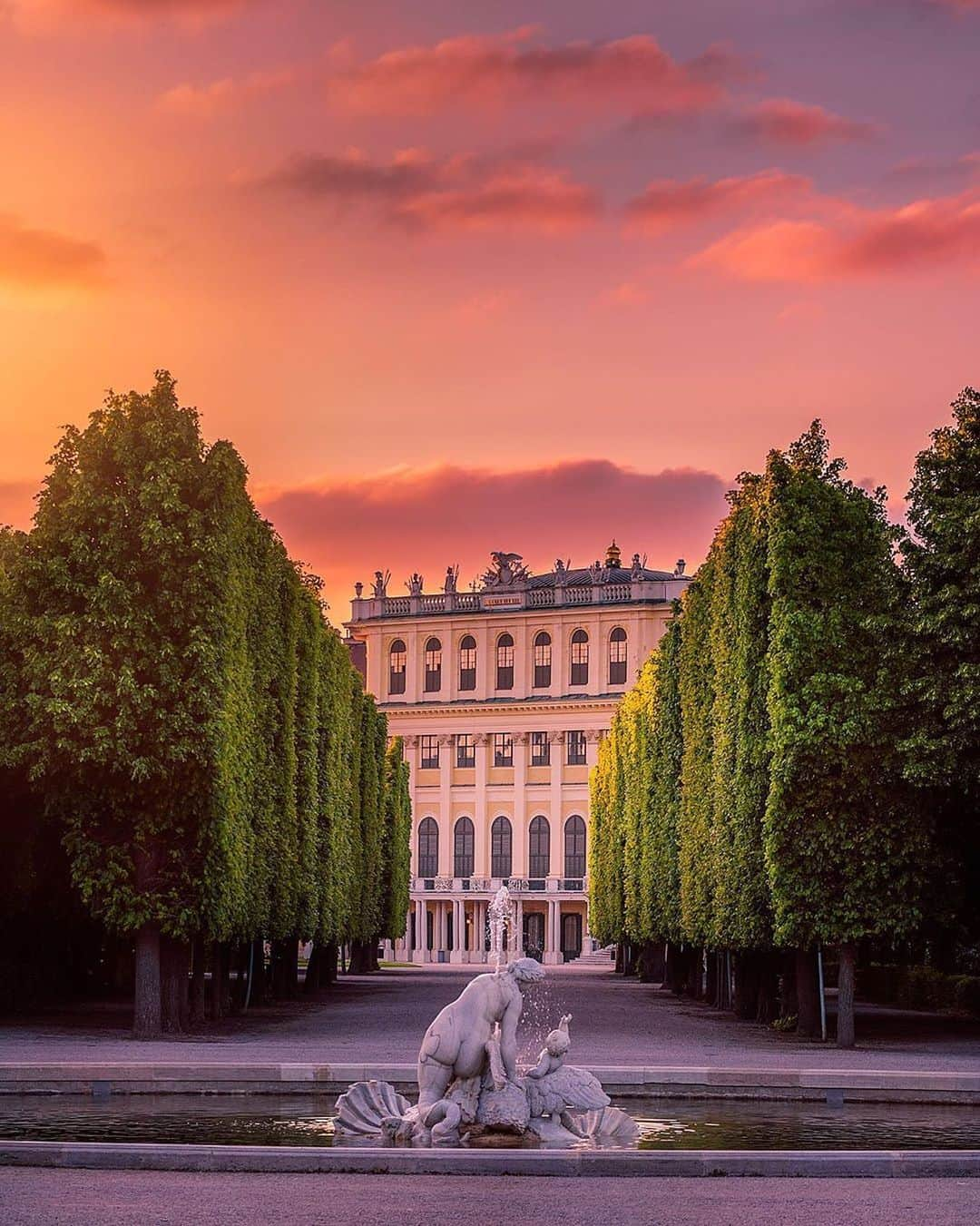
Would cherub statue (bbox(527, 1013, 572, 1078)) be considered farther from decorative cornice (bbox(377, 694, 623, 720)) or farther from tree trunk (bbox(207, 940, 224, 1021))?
decorative cornice (bbox(377, 694, 623, 720))

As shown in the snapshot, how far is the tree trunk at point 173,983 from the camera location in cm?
4034

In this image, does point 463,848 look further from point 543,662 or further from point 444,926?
point 543,662

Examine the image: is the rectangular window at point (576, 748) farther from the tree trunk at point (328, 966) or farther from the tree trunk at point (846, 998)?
the tree trunk at point (846, 998)

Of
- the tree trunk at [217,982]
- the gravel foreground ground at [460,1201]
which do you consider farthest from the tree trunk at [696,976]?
the gravel foreground ground at [460,1201]

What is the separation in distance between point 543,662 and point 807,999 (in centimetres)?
9984

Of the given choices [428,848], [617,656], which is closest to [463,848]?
[428,848]

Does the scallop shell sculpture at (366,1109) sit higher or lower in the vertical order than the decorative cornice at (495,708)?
lower

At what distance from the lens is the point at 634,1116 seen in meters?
23.0

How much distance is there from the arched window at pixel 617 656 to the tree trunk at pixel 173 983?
9829cm

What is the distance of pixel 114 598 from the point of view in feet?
129

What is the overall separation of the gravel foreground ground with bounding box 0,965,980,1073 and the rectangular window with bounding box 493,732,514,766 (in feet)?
262

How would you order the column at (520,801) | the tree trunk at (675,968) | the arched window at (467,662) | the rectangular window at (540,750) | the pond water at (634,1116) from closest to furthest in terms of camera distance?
1. the pond water at (634,1116)
2. the tree trunk at (675,968)
3. the column at (520,801)
4. the rectangular window at (540,750)
5. the arched window at (467,662)

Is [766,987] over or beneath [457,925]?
beneath

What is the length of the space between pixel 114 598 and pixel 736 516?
15.2m
